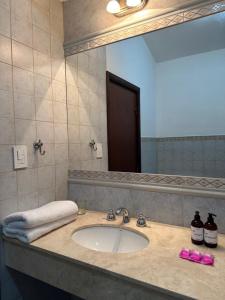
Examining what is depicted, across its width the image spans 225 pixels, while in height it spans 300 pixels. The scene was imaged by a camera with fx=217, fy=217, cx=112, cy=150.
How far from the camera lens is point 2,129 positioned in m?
1.15

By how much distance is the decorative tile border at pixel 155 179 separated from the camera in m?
1.09

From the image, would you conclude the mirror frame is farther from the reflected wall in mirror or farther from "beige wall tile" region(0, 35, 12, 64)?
"beige wall tile" region(0, 35, 12, 64)

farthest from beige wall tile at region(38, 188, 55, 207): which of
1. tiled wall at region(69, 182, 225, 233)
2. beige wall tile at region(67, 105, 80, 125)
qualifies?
beige wall tile at region(67, 105, 80, 125)

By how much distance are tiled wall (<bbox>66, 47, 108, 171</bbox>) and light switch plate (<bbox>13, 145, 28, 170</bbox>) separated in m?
0.38

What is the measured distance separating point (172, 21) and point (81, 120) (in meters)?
0.84

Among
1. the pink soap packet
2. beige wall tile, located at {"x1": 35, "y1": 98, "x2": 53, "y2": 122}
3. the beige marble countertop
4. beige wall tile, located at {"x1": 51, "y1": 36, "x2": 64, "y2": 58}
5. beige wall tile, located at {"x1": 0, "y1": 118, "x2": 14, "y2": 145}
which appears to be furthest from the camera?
beige wall tile, located at {"x1": 51, "y1": 36, "x2": 64, "y2": 58}

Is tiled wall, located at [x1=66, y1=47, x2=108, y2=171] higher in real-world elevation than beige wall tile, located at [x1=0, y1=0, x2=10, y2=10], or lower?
lower

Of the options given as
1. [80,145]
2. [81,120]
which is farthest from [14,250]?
[81,120]

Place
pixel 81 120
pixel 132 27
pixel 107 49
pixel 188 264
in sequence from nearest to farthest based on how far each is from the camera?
pixel 188 264 → pixel 132 27 → pixel 107 49 → pixel 81 120

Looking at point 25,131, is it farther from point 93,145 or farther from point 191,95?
point 191,95

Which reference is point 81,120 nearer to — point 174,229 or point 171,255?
point 174,229

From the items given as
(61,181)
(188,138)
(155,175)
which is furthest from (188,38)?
(61,181)

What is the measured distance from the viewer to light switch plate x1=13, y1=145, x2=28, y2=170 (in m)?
1.21

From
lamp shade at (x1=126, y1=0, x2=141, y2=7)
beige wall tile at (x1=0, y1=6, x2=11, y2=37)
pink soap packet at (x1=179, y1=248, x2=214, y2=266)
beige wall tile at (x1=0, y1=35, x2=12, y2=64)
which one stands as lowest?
pink soap packet at (x1=179, y1=248, x2=214, y2=266)
